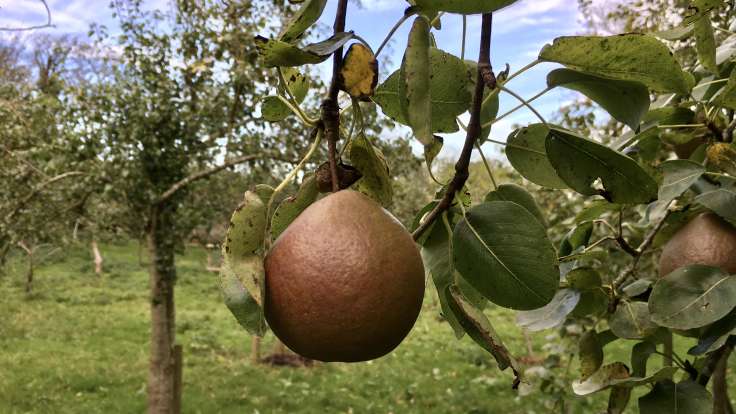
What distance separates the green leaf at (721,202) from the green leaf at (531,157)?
1.54 ft

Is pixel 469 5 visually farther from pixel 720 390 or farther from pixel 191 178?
pixel 191 178

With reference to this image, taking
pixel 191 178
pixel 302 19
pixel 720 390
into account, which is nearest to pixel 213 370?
pixel 191 178

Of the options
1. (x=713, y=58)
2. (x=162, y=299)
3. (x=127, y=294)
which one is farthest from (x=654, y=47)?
(x=127, y=294)

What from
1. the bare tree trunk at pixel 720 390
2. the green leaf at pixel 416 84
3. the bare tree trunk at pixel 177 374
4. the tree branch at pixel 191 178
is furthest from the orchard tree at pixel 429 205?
the bare tree trunk at pixel 177 374

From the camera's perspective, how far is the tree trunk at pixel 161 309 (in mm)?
5816

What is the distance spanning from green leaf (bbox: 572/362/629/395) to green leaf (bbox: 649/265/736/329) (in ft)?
0.57

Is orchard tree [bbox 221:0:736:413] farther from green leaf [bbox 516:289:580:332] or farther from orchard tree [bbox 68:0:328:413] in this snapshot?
orchard tree [bbox 68:0:328:413]

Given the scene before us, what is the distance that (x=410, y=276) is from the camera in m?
0.67

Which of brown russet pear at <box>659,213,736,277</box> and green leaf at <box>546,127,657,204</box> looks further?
brown russet pear at <box>659,213,736,277</box>

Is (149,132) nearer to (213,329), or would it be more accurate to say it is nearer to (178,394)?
(178,394)

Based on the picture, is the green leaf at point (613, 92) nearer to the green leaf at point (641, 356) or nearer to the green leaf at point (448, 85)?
the green leaf at point (448, 85)

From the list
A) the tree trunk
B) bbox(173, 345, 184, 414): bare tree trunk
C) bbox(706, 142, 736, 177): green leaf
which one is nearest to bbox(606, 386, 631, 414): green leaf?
bbox(706, 142, 736, 177): green leaf

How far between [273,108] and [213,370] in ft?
27.7

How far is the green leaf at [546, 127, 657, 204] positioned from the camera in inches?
28.0
